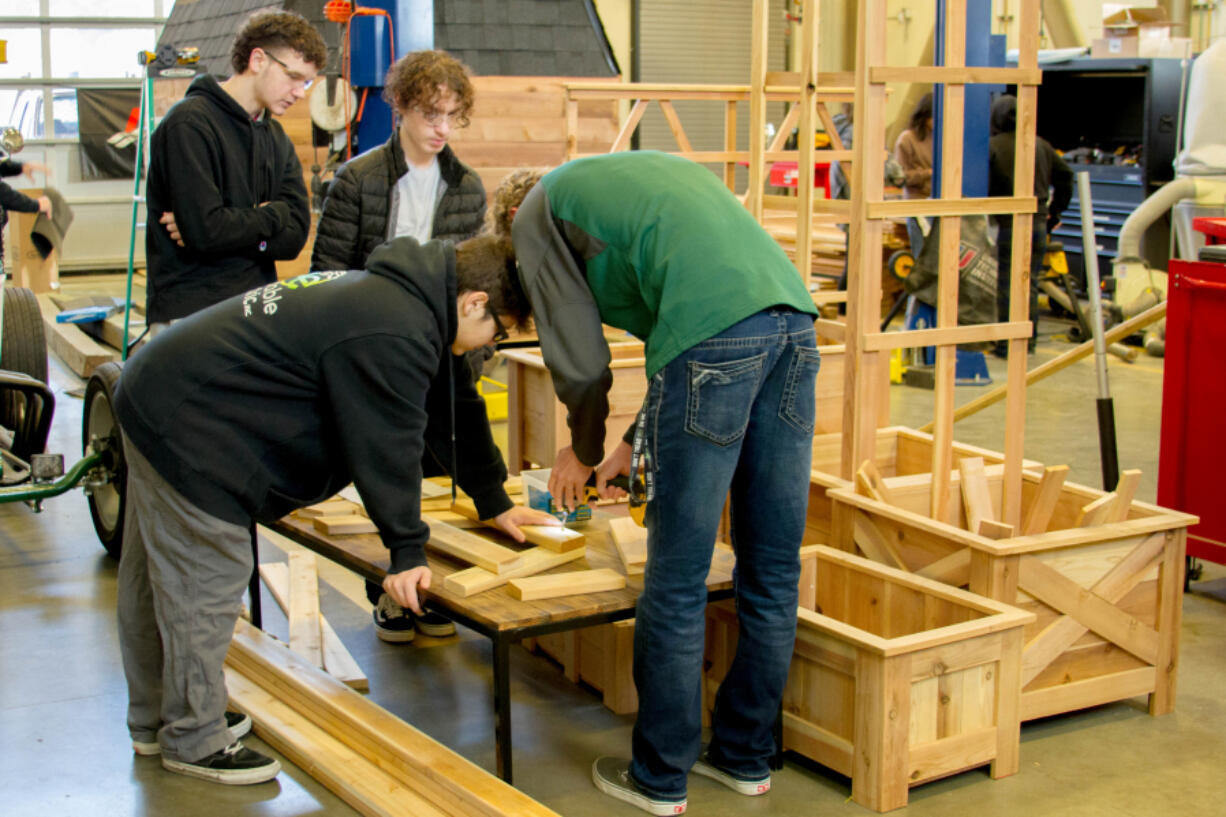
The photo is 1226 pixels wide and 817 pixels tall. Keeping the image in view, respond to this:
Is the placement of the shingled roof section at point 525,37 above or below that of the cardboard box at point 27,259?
above

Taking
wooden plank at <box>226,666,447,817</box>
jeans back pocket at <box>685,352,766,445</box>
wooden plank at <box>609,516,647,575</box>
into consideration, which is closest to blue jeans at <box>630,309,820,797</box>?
jeans back pocket at <box>685,352,766,445</box>

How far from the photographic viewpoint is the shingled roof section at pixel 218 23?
9.23m

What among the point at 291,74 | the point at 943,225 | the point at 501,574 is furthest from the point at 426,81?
the point at 501,574

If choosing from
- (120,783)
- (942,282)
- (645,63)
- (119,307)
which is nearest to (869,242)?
(942,282)

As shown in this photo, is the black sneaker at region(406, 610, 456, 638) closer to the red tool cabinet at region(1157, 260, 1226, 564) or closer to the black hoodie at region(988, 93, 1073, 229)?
Result: the red tool cabinet at region(1157, 260, 1226, 564)

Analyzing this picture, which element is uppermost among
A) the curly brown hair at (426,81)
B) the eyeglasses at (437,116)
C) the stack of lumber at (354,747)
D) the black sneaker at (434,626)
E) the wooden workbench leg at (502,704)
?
the curly brown hair at (426,81)

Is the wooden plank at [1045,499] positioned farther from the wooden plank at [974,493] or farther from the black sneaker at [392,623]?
the black sneaker at [392,623]

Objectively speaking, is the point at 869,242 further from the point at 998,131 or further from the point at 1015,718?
the point at 998,131

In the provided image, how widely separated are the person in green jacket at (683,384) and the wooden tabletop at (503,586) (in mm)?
128

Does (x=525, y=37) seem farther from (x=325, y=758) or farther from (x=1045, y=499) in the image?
(x=325, y=758)

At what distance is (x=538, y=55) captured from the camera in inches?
367

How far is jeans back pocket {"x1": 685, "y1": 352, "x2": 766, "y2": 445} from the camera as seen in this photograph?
2.71m

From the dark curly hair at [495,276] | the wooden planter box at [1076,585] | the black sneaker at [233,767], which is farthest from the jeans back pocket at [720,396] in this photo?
the black sneaker at [233,767]

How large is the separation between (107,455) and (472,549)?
2143 millimetres
